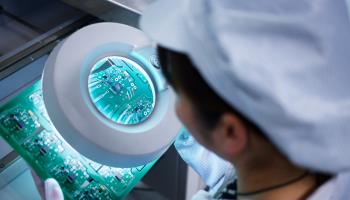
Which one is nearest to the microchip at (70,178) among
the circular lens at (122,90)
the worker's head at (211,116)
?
the circular lens at (122,90)

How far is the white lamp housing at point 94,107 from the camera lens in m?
0.68

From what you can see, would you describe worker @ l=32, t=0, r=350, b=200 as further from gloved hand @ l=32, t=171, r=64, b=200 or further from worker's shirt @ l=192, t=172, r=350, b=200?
gloved hand @ l=32, t=171, r=64, b=200

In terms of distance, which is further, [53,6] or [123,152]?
[53,6]

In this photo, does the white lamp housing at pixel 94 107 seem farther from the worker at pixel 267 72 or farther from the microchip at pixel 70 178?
the worker at pixel 267 72

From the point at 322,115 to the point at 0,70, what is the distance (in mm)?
684

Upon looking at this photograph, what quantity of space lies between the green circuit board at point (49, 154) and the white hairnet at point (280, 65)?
428 millimetres

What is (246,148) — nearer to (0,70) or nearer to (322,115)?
(322,115)

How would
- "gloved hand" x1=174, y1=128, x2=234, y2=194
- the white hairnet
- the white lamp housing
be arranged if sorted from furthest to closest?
"gloved hand" x1=174, y1=128, x2=234, y2=194 → the white lamp housing → the white hairnet

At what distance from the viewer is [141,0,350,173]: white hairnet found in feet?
1.36

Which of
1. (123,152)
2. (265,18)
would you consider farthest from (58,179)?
(265,18)

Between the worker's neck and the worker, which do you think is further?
the worker's neck

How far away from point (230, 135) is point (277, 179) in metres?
0.12

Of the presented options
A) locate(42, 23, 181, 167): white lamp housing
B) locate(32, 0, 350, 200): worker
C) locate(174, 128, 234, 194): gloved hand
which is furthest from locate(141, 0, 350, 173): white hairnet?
locate(174, 128, 234, 194): gloved hand

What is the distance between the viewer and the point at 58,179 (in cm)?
77
